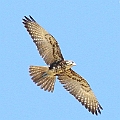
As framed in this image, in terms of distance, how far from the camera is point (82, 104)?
15.9 meters

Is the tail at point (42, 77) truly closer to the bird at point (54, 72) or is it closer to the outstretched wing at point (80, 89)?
the bird at point (54, 72)

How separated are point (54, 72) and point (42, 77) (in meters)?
0.36

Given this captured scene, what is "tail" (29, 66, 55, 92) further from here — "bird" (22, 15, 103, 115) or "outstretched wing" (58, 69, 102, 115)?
"outstretched wing" (58, 69, 102, 115)

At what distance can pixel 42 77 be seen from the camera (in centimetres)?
1536

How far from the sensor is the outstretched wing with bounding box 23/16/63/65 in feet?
51.0

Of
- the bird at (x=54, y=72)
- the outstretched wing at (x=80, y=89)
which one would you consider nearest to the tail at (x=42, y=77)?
the bird at (x=54, y=72)

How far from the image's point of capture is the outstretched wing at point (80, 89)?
52.2ft

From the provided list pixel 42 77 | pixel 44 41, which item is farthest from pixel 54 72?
pixel 44 41

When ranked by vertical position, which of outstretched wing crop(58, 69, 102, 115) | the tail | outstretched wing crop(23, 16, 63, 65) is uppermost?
outstretched wing crop(23, 16, 63, 65)

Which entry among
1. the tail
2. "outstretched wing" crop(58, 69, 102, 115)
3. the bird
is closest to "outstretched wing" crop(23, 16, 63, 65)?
the bird

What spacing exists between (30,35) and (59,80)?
1.51m

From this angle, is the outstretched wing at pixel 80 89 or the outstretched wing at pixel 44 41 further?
the outstretched wing at pixel 80 89

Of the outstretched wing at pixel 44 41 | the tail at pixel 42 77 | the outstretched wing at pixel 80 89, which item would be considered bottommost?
the tail at pixel 42 77

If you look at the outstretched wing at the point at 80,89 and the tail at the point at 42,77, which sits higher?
the outstretched wing at the point at 80,89
